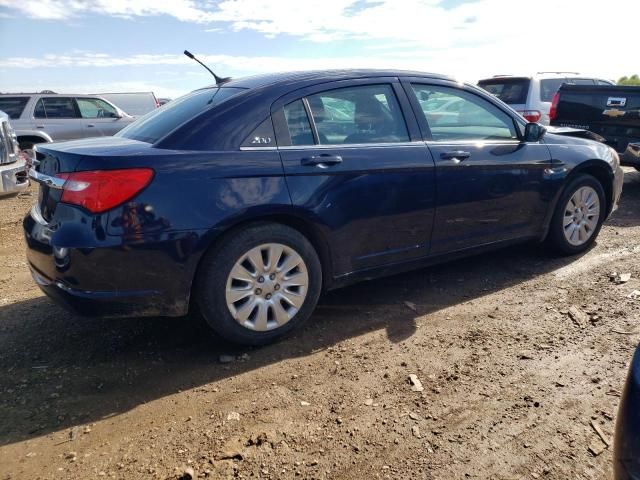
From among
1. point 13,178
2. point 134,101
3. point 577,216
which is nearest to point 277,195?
point 577,216

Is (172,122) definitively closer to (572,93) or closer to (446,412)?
(446,412)

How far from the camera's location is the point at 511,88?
9.71 metres

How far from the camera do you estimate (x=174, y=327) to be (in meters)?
3.52

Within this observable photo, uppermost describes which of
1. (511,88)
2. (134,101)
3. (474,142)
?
(511,88)

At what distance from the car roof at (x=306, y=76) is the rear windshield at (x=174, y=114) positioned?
139 mm

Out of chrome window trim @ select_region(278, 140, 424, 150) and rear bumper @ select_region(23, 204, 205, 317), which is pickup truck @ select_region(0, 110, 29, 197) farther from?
chrome window trim @ select_region(278, 140, 424, 150)

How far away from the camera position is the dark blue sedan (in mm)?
2756

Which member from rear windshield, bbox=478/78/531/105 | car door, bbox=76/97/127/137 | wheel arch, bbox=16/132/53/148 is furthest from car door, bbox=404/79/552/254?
car door, bbox=76/97/127/137

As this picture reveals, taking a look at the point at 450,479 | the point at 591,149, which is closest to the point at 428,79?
the point at 591,149

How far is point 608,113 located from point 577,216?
3.84 meters

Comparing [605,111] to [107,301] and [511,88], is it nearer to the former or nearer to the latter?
[511,88]

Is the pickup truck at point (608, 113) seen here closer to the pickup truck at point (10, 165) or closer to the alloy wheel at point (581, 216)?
the alloy wheel at point (581, 216)

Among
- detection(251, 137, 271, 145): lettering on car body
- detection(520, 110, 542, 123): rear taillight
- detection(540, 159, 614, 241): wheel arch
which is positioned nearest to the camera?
detection(251, 137, 271, 145): lettering on car body

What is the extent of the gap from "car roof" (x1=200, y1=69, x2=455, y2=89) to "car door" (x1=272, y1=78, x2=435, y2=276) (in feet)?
0.22
